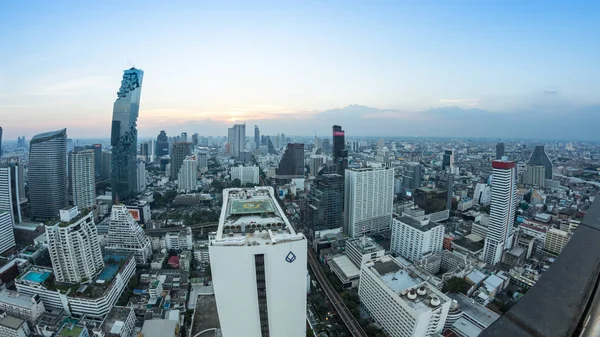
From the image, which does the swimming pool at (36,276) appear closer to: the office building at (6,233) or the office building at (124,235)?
the office building at (124,235)

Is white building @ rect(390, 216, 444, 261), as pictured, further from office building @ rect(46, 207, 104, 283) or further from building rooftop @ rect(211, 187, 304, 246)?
office building @ rect(46, 207, 104, 283)

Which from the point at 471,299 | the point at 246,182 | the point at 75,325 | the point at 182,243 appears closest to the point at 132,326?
the point at 75,325

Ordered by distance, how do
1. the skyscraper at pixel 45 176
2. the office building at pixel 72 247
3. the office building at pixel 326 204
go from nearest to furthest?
the office building at pixel 72 247 → the office building at pixel 326 204 → the skyscraper at pixel 45 176

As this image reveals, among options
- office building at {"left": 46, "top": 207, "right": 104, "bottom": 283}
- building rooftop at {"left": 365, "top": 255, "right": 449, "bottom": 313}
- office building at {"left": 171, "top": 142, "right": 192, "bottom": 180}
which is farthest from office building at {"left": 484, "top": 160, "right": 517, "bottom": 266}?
office building at {"left": 171, "top": 142, "right": 192, "bottom": 180}

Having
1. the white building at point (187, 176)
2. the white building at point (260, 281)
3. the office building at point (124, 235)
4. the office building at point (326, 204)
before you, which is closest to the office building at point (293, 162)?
the white building at point (187, 176)

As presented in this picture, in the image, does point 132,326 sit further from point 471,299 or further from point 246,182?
point 246,182

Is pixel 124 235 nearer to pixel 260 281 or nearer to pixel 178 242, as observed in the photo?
pixel 178 242

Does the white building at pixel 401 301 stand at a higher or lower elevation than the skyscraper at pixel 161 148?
lower
